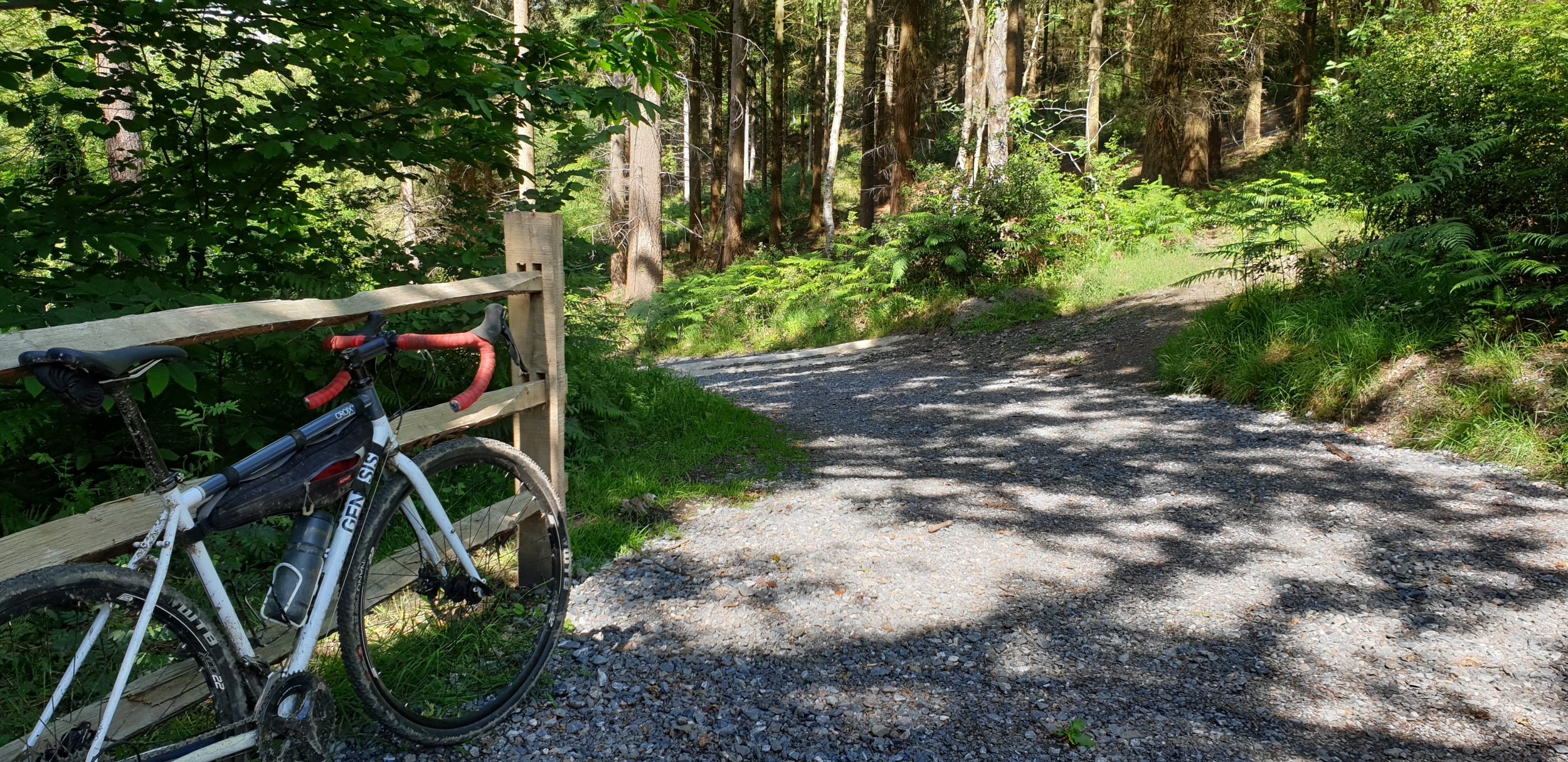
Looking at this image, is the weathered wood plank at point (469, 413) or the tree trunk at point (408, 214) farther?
the tree trunk at point (408, 214)

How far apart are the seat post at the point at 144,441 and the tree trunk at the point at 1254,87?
23724 millimetres

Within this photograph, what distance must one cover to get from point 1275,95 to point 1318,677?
39846 mm

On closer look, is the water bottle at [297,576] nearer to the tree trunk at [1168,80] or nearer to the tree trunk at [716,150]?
the tree trunk at [1168,80]

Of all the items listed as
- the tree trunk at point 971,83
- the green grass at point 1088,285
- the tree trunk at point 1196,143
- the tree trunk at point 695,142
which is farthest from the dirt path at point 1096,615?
the tree trunk at point 695,142

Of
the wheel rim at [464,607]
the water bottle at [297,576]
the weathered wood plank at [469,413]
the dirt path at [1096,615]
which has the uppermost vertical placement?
the weathered wood plank at [469,413]

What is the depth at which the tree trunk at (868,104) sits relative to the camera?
74.7ft

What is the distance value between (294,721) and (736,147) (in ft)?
72.7

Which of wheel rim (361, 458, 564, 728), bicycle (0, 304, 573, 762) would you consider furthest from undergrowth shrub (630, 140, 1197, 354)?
bicycle (0, 304, 573, 762)

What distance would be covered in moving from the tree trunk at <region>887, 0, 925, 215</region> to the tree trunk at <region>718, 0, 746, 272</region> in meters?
4.05

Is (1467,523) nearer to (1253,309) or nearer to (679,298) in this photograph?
(1253,309)

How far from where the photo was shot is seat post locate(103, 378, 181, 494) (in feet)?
7.20

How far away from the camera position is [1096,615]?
4.02 m

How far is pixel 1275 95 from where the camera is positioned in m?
36.2

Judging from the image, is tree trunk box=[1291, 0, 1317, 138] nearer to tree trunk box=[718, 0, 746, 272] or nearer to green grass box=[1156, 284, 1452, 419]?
tree trunk box=[718, 0, 746, 272]
